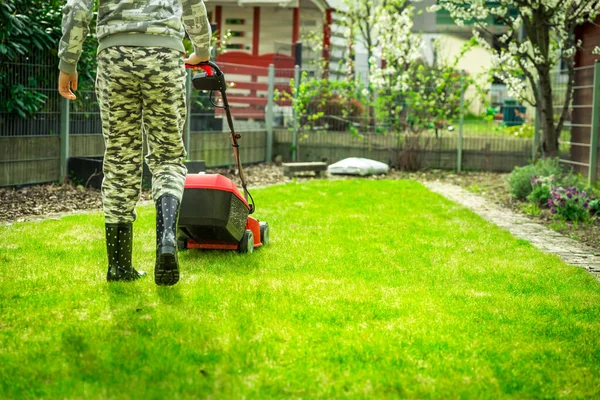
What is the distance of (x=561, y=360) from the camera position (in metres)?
3.56


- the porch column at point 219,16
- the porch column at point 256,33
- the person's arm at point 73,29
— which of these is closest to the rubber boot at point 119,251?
the person's arm at point 73,29

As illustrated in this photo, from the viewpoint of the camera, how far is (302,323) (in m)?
3.92

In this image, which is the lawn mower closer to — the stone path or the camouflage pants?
the camouflage pants

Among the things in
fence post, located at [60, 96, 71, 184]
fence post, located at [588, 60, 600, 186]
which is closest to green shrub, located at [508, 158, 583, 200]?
fence post, located at [588, 60, 600, 186]

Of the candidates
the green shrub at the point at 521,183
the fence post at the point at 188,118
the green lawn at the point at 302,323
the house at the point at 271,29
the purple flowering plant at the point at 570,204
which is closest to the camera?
the green lawn at the point at 302,323

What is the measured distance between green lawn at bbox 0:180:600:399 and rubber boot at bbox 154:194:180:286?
15 centimetres

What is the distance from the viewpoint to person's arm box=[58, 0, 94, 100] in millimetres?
4273

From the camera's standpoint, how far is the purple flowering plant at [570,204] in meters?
8.29

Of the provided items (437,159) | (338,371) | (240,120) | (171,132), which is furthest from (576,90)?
(338,371)

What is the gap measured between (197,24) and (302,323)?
5.79ft

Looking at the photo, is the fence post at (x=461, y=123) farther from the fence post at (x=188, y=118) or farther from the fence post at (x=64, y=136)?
the fence post at (x=64, y=136)

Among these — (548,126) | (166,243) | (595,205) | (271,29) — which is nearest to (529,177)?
(548,126)

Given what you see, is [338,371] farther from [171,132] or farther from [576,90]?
Answer: [576,90]

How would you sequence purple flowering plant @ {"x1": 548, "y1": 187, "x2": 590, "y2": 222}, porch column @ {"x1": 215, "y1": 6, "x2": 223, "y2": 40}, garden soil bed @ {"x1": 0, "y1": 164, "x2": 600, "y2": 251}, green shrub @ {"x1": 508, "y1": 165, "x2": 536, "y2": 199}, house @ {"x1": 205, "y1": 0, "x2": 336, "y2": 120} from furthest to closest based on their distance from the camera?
porch column @ {"x1": 215, "y1": 6, "x2": 223, "y2": 40} < house @ {"x1": 205, "y1": 0, "x2": 336, "y2": 120} < green shrub @ {"x1": 508, "y1": 165, "x2": 536, "y2": 199} < purple flowering plant @ {"x1": 548, "y1": 187, "x2": 590, "y2": 222} < garden soil bed @ {"x1": 0, "y1": 164, "x2": 600, "y2": 251}
